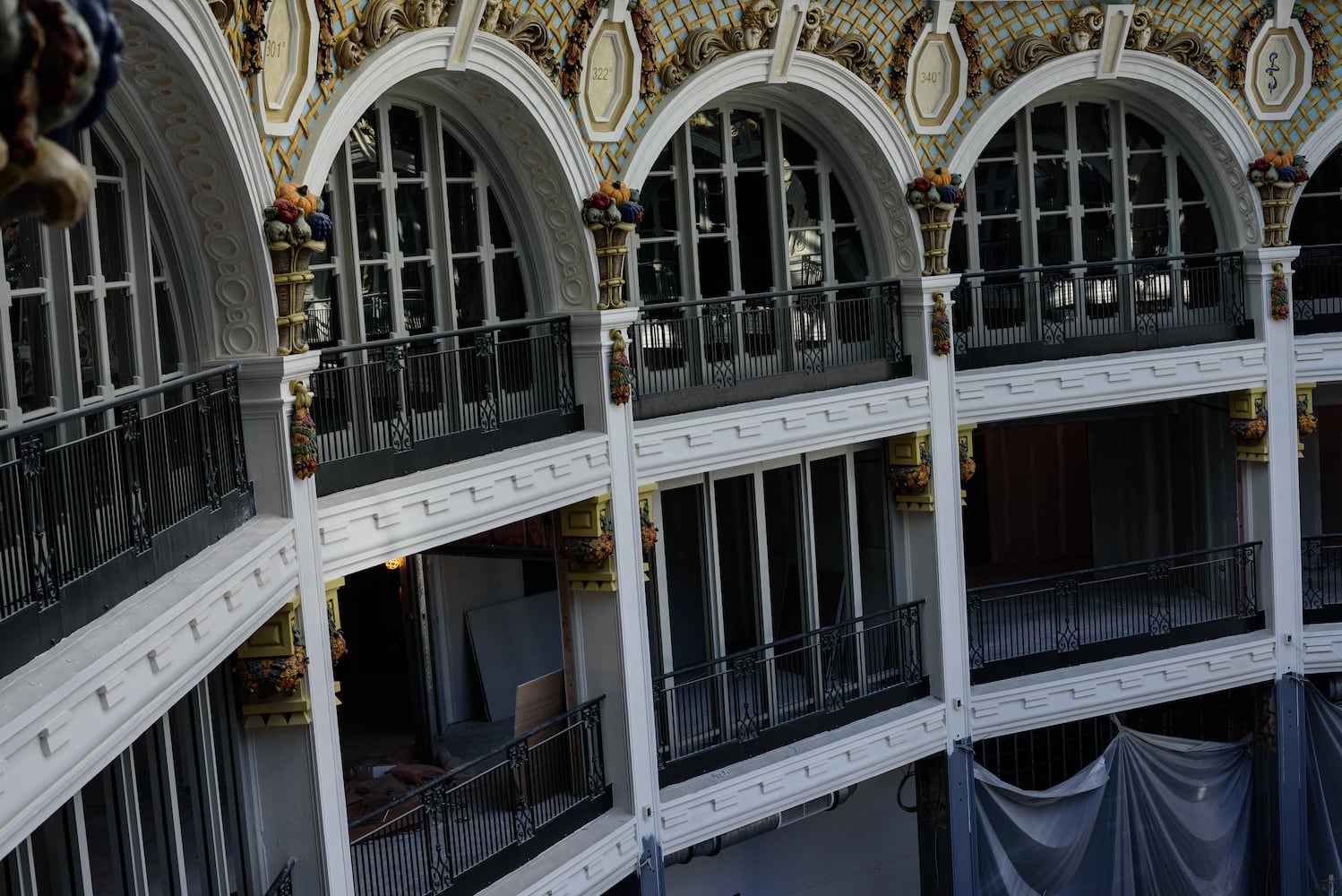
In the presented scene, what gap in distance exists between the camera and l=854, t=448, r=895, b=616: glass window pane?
48.5 ft

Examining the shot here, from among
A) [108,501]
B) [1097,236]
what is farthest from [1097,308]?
[108,501]

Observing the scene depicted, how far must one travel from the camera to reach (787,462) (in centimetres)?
1391

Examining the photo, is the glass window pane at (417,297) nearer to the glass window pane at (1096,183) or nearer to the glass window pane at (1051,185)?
the glass window pane at (1051,185)

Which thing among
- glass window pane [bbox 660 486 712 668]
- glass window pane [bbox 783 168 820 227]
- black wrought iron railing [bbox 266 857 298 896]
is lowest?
black wrought iron railing [bbox 266 857 298 896]

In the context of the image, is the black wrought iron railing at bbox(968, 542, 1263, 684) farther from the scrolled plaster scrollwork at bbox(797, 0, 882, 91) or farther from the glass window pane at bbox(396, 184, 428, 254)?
the glass window pane at bbox(396, 184, 428, 254)

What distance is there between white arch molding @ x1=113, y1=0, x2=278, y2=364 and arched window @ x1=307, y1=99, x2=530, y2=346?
1.65 m

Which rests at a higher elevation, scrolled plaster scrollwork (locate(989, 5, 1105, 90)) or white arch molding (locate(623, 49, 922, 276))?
scrolled plaster scrollwork (locate(989, 5, 1105, 90))

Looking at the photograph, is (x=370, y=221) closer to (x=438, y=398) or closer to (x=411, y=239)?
(x=411, y=239)

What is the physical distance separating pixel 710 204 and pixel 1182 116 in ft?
15.9

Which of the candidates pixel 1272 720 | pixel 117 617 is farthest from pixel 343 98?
pixel 1272 720

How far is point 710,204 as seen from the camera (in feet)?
44.4

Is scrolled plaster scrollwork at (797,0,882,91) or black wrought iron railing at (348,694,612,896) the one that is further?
scrolled plaster scrollwork at (797,0,882,91)

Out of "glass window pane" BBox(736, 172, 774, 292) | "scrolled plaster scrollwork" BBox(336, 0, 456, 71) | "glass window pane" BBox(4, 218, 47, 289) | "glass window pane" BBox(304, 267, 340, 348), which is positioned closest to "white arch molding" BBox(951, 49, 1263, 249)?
"glass window pane" BBox(736, 172, 774, 292)

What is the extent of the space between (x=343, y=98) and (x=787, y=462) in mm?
5805
